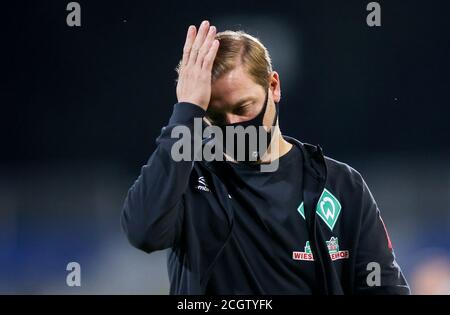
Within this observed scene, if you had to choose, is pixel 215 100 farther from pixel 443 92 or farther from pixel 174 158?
pixel 443 92

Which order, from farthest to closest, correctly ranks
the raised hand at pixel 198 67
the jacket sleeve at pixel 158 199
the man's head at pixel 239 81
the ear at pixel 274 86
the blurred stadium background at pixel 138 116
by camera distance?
the blurred stadium background at pixel 138 116 < the ear at pixel 274 86 < the man's head at pixel 239 81 < the raised hand at pixel 198 67 < the jacket sleeve at pixel 158 199

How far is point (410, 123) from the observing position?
3.28 m

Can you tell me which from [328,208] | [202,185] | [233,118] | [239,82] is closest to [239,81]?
[239,82]

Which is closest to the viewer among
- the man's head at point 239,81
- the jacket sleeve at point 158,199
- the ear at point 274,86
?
the jacket sleeve at point 158,199

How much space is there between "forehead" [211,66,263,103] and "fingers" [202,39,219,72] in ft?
0.24

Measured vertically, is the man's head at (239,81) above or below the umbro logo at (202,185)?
above

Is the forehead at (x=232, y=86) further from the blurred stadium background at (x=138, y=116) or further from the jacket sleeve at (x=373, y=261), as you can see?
the blurred stadium background at (x=138, y=116)

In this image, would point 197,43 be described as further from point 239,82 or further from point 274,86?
point 274,86

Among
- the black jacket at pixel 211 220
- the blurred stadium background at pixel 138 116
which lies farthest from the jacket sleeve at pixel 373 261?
the blurred stadium background at pixel 138 116

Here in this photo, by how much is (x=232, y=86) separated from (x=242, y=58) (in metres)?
0.10

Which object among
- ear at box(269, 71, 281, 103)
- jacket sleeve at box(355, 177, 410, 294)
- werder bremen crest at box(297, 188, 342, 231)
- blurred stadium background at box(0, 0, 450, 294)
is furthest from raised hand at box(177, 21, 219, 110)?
blurred stadium background at box(0, 0, 450, 294)

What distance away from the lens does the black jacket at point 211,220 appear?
1.37m

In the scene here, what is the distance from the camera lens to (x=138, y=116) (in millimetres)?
3133

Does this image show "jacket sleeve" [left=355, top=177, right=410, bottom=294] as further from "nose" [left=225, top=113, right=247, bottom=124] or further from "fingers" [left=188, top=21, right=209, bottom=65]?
"fingers" [left=188, top=21, right=209, bottom=65]
